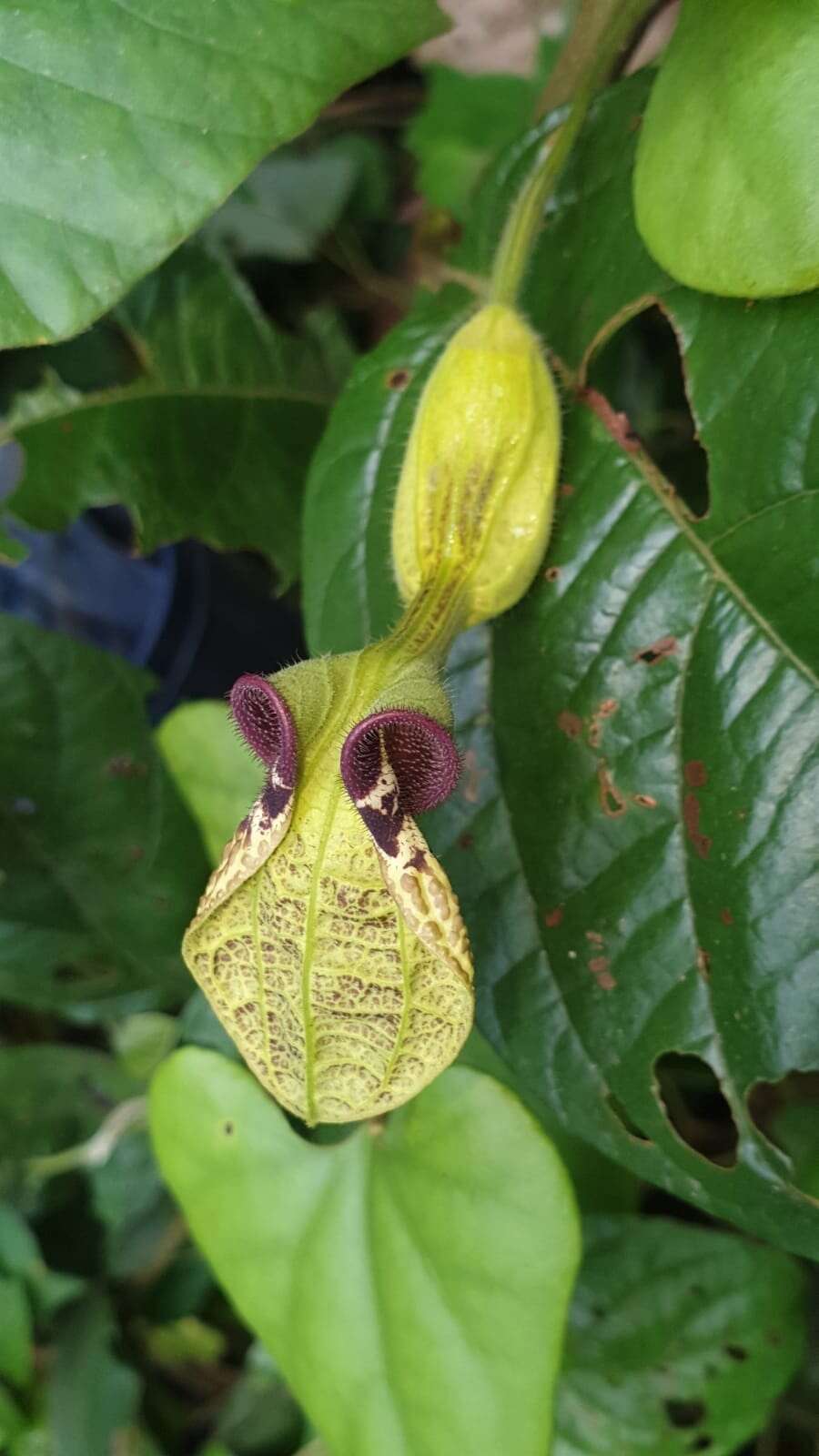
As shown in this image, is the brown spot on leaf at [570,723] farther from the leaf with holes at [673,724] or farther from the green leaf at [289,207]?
the green leaf at [289,207]

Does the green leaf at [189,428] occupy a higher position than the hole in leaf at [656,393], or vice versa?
the green leaf at [189,428]

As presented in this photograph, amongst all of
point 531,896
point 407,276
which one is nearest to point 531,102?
point 407,276

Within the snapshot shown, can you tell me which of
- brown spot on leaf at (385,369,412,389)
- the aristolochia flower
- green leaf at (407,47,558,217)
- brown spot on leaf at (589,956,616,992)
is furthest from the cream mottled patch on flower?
green leaf at (407,47,558,217)

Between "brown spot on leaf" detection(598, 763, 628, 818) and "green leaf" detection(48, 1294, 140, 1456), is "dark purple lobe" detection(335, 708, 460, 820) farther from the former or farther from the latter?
"green leaf" detection(48, 1294, 140, 1456)

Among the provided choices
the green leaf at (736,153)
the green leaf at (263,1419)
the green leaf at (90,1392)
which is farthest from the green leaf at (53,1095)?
the green leaf at (736,153)

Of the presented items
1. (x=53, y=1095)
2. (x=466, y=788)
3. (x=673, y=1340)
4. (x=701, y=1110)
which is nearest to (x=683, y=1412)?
(x=673, y=1340)

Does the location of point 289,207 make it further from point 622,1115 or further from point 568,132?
point 622,1115

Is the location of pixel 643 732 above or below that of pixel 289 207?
below
